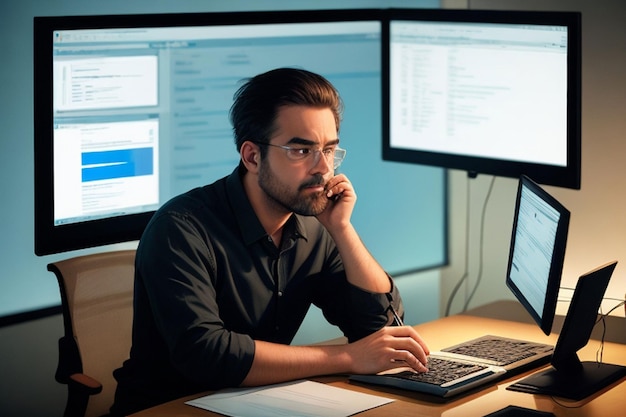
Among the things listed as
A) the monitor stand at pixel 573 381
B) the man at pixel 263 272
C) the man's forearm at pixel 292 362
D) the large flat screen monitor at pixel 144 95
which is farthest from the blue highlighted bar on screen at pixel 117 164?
the monitor stand at pixel 573 381


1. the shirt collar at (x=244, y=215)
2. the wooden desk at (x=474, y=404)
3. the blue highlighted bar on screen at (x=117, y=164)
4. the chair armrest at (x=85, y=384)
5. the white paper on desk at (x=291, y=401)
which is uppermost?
the blue highlighted bar on screen at (x=117, y=164)

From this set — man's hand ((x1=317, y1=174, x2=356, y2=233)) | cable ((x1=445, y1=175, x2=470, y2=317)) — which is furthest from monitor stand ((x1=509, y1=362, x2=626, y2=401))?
cable ((x1=445, y1=175, x2=470, y2=317))

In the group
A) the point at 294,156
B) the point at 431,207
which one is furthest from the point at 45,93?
the point at 431,207

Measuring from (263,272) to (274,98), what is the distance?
40 centimetres

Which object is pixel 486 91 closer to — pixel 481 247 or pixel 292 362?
pixel 481 247

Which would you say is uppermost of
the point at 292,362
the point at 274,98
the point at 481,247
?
the point at 274,98

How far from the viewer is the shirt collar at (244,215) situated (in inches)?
86.1

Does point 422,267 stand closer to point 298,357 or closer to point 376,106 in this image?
point 376,106

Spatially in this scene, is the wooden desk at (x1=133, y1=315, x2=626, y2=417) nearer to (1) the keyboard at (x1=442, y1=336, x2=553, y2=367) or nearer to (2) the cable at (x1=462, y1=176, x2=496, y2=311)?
(1) the keyboard at (x1=442, y1=336, x2=553, y2=367)

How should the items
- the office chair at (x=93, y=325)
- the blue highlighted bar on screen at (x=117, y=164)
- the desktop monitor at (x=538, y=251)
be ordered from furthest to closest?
the blue highlighted bar on screen at (x=117, y=164) < the office chair at (x=93, y=325) < the desktop monitor at (x=538, y=251)

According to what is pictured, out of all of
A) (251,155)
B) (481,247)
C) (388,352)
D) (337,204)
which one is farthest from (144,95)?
(481,247)

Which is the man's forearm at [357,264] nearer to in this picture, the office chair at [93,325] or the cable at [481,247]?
the office chair at [93,325]

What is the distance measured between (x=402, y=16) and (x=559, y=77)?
0.63 metres

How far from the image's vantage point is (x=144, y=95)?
271 centimetres
